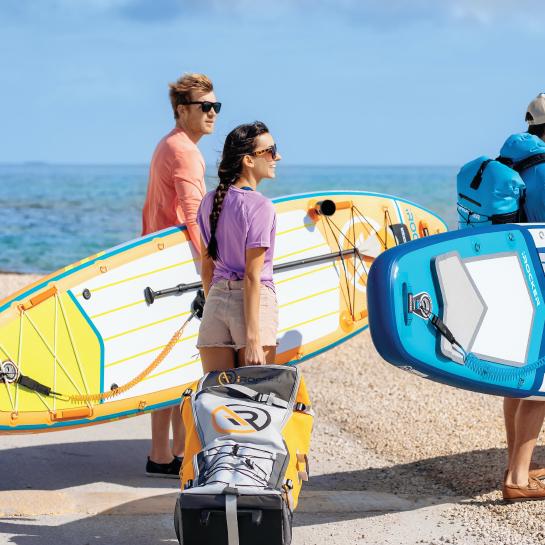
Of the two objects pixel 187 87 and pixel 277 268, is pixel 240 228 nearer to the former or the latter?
pixel 187 87

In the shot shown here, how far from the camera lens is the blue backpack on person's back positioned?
14.6 feet

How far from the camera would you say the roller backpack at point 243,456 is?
3.39 m

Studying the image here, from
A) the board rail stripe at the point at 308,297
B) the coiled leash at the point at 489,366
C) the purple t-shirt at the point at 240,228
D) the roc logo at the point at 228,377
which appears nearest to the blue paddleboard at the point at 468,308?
the coiled leash at the point at 489,366

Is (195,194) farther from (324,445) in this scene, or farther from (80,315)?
(324,445)

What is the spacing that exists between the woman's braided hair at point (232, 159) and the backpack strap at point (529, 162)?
1.16 meters

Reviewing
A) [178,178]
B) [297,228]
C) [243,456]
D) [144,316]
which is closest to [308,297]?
[297,228]

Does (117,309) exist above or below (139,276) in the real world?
below

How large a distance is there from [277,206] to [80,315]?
1273mm

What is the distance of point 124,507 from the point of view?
15.0 ft

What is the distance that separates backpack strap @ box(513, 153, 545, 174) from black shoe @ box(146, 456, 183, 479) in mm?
2131

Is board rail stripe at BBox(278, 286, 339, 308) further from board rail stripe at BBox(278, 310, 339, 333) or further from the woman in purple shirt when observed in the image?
the woman in purple shirt

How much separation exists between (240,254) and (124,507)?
4.39ft

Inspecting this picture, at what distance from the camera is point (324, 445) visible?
575 centimetres

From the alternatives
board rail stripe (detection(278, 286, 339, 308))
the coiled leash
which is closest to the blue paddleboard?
the coiled leash
